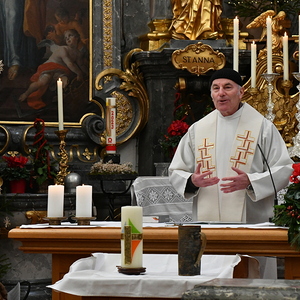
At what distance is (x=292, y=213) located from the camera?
149 inches

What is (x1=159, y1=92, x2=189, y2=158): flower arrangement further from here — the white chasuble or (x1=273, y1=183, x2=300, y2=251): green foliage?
(x1=273, y1=183, x2=300, y2=251): green foliage

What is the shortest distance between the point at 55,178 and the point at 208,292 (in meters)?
5.79

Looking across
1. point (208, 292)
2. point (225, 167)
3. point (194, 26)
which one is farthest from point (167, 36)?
point (208, 292)

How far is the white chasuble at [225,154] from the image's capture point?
5262 mm

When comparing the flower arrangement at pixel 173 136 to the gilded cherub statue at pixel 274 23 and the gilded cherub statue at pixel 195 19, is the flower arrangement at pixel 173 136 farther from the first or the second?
the gilded cherub statue at pixel 274 23

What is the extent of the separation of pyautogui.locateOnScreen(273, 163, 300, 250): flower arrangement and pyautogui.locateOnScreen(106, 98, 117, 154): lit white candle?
155 inches

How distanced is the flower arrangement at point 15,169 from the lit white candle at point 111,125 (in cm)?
82

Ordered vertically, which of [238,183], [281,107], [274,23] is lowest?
[238,183]

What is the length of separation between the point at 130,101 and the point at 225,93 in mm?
3309

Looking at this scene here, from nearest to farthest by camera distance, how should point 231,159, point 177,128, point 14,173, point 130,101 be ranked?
1. point 231,159
2. point 14,173
3. point 177,128
4. point 130,101

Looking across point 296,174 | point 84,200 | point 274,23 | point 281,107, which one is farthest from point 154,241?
point 274,23

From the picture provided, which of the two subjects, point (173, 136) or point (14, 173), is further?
point (173, 136)

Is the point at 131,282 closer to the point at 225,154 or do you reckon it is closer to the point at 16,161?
the point at 225,154

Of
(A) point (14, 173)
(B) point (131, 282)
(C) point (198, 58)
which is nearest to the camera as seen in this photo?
(B) point (131, 282)
